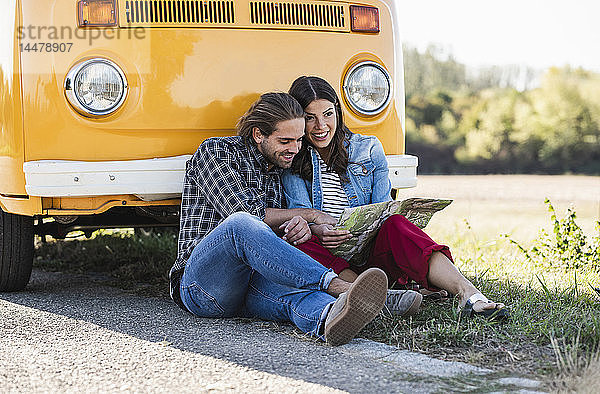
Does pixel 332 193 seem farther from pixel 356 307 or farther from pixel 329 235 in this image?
pixel 356 307

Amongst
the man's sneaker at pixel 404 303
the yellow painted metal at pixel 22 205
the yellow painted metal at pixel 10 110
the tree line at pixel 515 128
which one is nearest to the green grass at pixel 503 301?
the man's sneaker at pixel 404 303

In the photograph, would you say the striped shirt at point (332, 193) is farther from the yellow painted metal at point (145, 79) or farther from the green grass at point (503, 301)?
the green grass at point (503, 301)

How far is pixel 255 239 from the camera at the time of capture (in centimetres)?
298

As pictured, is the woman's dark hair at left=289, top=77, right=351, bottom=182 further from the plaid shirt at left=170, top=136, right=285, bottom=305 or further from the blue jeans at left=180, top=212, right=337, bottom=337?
the blue jeans at left=180, top=212, right=337, bottom=337

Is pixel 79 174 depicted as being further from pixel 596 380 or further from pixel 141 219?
pixel 596 380

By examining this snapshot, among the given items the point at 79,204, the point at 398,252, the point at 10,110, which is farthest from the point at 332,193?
the point at 10,110

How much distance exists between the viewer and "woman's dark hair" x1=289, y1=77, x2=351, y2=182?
3580mm

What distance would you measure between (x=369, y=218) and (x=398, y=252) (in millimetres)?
203

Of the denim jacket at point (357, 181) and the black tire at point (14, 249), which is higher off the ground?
the denim jacket at point (357, 181)

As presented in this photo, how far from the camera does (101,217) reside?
4.19 meters

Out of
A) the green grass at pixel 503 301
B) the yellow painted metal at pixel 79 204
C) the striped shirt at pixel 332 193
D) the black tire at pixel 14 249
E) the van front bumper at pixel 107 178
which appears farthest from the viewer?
the black tire at pixel 14 249

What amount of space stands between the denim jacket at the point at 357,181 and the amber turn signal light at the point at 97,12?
110 cm

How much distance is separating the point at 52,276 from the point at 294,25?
7.72ft

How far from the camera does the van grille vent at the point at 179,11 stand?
3.52 meters
